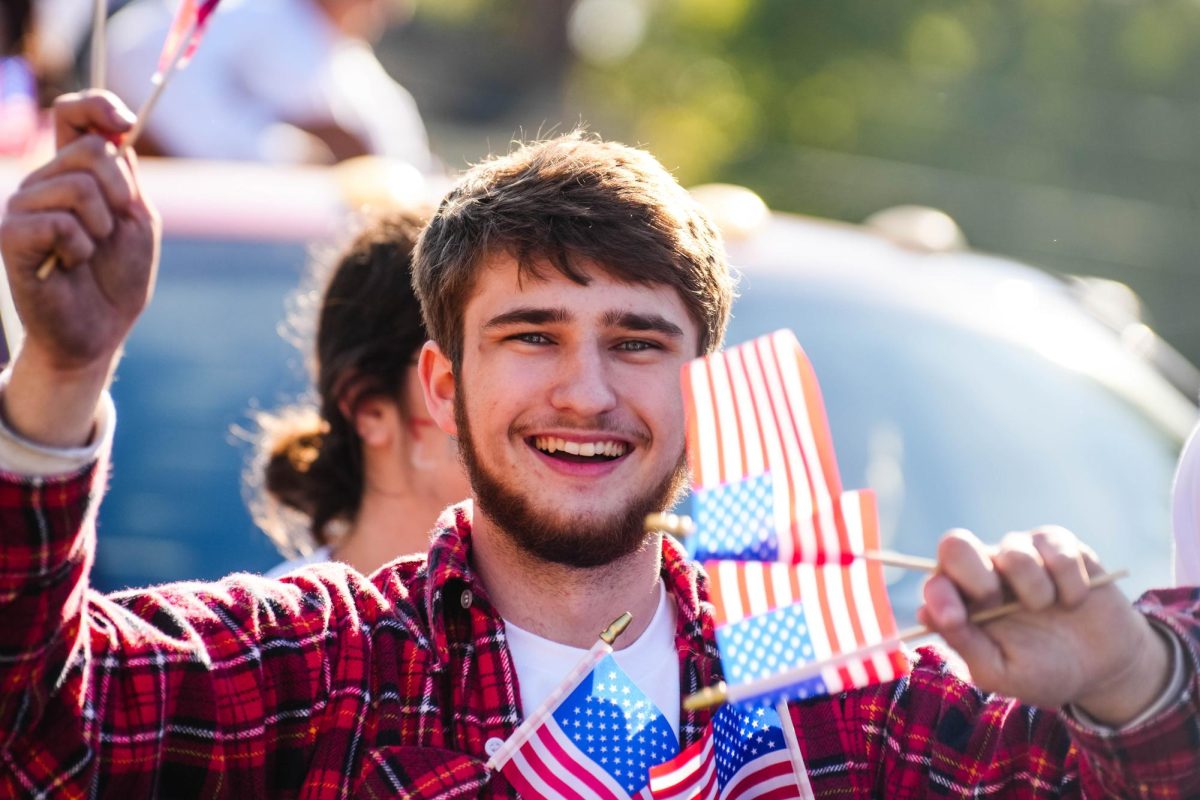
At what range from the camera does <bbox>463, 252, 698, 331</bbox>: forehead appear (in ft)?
8.92

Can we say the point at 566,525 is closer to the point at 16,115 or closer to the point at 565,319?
the point at 565,319

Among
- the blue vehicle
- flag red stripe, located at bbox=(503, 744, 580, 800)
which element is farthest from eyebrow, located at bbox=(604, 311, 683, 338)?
the blue vehicle

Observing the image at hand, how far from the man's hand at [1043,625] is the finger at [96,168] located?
0.98 m

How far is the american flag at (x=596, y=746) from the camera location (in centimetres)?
262

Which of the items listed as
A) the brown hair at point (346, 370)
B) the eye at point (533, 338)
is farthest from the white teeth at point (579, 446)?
the brown hair at point (346, 370)

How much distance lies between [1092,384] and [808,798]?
2.10 metres

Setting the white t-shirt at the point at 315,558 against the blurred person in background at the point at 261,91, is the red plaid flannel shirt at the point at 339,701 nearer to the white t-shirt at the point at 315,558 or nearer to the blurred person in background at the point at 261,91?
the white t-shirt at the point at 315,558

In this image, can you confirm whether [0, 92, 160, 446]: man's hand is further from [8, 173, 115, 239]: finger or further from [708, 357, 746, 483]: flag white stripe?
[708, 357, 746, 483]: flag white stripe

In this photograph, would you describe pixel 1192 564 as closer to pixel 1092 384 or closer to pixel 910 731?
pixel 910 731

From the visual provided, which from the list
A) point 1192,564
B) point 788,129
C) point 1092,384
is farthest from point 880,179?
point 1192,564

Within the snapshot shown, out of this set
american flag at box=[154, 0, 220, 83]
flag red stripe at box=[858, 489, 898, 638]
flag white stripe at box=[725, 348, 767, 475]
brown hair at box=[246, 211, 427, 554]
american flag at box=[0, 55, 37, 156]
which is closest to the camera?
flag red stripe at box=[858, 489, 898, 638]

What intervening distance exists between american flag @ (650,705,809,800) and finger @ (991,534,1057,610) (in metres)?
0.65

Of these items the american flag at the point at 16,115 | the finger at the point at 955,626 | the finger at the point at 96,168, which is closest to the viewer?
the finger at the point at 955,626

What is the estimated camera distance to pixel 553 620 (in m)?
2.78
